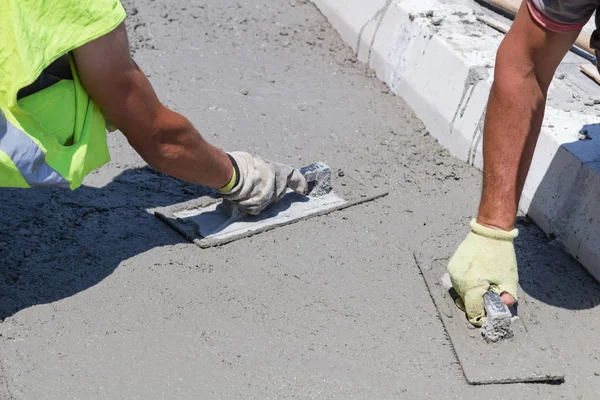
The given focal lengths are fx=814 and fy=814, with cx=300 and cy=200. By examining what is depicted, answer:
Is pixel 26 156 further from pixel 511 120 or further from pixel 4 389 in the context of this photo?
pixel 511 120

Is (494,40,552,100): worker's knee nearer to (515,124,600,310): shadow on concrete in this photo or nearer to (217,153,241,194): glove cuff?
(515,124,600,310): shadow on concrete

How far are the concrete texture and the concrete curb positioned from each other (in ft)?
0.31

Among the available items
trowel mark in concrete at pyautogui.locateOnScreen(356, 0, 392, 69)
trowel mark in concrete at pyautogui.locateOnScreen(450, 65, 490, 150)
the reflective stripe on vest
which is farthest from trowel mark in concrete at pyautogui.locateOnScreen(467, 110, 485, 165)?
the reflective stripe on vest

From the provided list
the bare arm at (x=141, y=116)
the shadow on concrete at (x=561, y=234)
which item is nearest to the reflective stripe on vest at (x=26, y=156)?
the bare arm at (x=141, y=116)

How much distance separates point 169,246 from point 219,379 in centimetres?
71

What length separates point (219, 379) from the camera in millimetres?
2373

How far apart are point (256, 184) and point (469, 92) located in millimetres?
1091

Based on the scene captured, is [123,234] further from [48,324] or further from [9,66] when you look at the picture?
[9,66]

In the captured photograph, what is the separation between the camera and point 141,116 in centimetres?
260

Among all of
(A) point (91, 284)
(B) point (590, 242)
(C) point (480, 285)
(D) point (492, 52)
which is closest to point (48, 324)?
(A) point (91, 284)

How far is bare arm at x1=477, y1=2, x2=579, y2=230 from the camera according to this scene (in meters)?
2.56

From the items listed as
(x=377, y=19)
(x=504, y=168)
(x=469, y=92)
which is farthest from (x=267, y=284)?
(x=377, y=19)

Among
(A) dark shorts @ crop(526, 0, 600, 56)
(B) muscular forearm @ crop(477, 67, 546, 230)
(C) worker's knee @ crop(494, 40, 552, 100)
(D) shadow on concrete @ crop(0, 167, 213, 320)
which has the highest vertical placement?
(A) dark shorts @ crop(526, 0, 600, 56)

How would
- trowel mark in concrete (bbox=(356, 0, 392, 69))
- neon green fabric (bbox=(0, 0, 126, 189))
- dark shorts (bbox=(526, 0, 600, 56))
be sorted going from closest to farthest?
1. neon green fabric (bbox=(0, 0, 126, 189))
2. dark shorts (bbox=(526, 0, 600, 56))
3. trowel mark in concrete (bbox=(356, 0, 392, 69))
